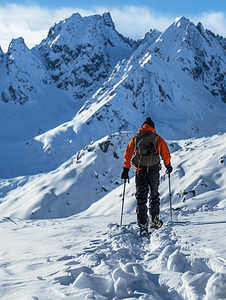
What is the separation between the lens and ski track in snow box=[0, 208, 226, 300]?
1.70 meters

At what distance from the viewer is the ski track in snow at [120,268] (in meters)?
1.70

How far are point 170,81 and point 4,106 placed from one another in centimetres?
3792

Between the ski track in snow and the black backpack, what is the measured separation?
1.22 metres

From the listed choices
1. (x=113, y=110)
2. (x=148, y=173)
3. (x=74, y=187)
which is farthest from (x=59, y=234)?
(x=113, y=110)

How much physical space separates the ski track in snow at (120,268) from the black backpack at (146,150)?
1.22 meters

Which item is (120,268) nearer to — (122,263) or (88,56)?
(122,263)

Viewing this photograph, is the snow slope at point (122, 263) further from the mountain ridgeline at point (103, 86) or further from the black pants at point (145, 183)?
the mountain ridgeline at point (103, 86)

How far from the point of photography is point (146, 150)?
13.7 ft

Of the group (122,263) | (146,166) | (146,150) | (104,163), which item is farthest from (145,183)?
(104,163)

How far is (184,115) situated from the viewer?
41656mm

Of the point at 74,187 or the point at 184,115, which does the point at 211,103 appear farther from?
the point at 74,187

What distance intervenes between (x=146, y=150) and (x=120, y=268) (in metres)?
2.43

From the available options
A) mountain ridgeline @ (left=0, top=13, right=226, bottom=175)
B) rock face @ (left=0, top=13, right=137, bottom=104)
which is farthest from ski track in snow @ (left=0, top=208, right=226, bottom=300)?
rock face @ (left=0, top=13, right=137, bottom=104)

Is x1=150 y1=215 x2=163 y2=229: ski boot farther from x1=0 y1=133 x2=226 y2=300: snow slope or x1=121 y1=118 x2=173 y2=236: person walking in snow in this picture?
x1=0 y1=133 x2=226 y2=300: snow slope
